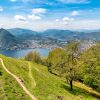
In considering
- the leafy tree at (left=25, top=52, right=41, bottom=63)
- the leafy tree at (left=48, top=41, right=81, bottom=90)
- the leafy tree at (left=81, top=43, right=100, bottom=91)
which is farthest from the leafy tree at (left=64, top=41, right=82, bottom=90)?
the leafy tree at (left=25, top=52, right=41, bottom=63)

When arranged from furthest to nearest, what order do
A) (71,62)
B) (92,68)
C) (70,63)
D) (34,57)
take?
(34,57), (92,68), (71,62), (70,63)

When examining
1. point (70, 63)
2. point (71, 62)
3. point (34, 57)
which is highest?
point (71, 62)

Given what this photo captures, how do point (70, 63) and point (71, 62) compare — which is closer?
point (70, 63)

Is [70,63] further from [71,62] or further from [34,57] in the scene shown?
[34,57]

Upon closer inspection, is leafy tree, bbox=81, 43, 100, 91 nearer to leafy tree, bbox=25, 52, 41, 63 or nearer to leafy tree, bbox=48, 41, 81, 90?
leafy tree, bbox=48, 41, 81, 90

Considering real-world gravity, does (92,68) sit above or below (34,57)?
above

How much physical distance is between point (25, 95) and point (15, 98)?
318cm

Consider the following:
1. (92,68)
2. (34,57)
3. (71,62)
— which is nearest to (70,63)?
(71,62)

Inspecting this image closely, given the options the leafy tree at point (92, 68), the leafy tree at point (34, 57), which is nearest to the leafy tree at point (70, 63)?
the leafy tree at point (92, 68)

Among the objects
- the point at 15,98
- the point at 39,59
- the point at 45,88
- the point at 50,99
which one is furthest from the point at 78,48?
the point at 39,59

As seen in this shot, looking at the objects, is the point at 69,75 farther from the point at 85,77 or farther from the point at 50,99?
the point at 50,99

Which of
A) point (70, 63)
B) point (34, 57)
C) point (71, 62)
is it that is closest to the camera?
point (70, 63)

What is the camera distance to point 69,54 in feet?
225

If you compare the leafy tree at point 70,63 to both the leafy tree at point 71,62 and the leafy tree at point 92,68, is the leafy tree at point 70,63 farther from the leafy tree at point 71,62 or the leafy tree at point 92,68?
the leafy tree at point 92,68
